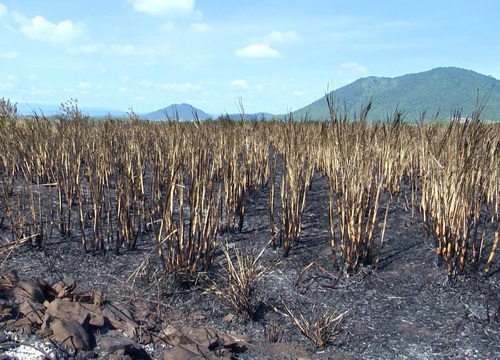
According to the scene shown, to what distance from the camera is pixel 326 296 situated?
2.59m

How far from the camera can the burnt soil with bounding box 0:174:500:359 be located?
7.15 feet

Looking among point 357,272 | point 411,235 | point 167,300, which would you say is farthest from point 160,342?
point 411,235

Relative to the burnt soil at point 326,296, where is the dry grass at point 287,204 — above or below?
above

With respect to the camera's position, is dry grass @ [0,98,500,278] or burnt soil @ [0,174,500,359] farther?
dry grass @ [0,98,500,278]

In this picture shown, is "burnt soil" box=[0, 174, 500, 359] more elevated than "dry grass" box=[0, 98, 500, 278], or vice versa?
"dry grass" box=[0, 98, 500, 278]

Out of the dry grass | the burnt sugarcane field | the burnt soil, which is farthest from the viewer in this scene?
the dry grass

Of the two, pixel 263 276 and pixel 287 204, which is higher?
pixel 287 204

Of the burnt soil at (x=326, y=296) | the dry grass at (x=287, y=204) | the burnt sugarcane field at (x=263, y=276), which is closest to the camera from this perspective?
the burnt sugarcane field at (x=263, y=276)

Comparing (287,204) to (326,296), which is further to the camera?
(287,204)

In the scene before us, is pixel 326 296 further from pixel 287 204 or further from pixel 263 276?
pixel 287 204

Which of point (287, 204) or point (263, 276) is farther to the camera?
point (287, 204)

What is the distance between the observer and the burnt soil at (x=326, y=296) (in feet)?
7.15

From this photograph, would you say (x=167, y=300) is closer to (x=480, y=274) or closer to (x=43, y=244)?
(x=43, y=244)

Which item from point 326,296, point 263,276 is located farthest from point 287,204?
point 326,296
